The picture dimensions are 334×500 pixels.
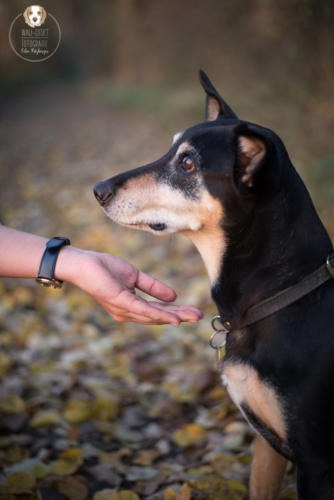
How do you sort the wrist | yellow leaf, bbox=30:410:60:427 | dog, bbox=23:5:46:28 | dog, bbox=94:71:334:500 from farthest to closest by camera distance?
1. dog, bbox=23:5:46:28
2. yellow leaf, bbox=30:410:60:427
3. the wrist
4. dog, bbox=94:71:334:500

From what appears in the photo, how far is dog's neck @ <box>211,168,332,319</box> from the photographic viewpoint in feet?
7.60

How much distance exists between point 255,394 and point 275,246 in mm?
743

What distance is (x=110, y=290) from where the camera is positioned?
2.43m

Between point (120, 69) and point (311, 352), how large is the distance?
3317cm

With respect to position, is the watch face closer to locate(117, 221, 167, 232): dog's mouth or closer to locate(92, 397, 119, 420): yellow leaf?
locate(117, 221, 167, 232): dog's mouth

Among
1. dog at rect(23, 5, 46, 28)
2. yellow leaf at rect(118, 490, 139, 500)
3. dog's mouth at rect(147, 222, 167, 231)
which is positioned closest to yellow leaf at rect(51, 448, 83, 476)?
yellow leaf at rect(118, 490, 139, 500)

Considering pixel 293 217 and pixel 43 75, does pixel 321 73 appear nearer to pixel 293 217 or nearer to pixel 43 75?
pixel 293 217

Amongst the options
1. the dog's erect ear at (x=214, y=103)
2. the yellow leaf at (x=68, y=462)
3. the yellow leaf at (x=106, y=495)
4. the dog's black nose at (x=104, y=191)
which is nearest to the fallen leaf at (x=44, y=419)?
the yellow leaf at (x=68, y=462)

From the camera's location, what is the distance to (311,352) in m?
2.15

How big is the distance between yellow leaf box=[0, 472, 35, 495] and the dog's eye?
202cm

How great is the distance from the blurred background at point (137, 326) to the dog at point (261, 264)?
2.55ft

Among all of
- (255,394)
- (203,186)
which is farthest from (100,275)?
(255,394)

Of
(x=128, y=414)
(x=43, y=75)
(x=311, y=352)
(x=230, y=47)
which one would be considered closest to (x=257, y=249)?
(x=311, y=352)

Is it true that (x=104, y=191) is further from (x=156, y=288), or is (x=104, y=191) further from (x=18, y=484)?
(x=18, y=484)
